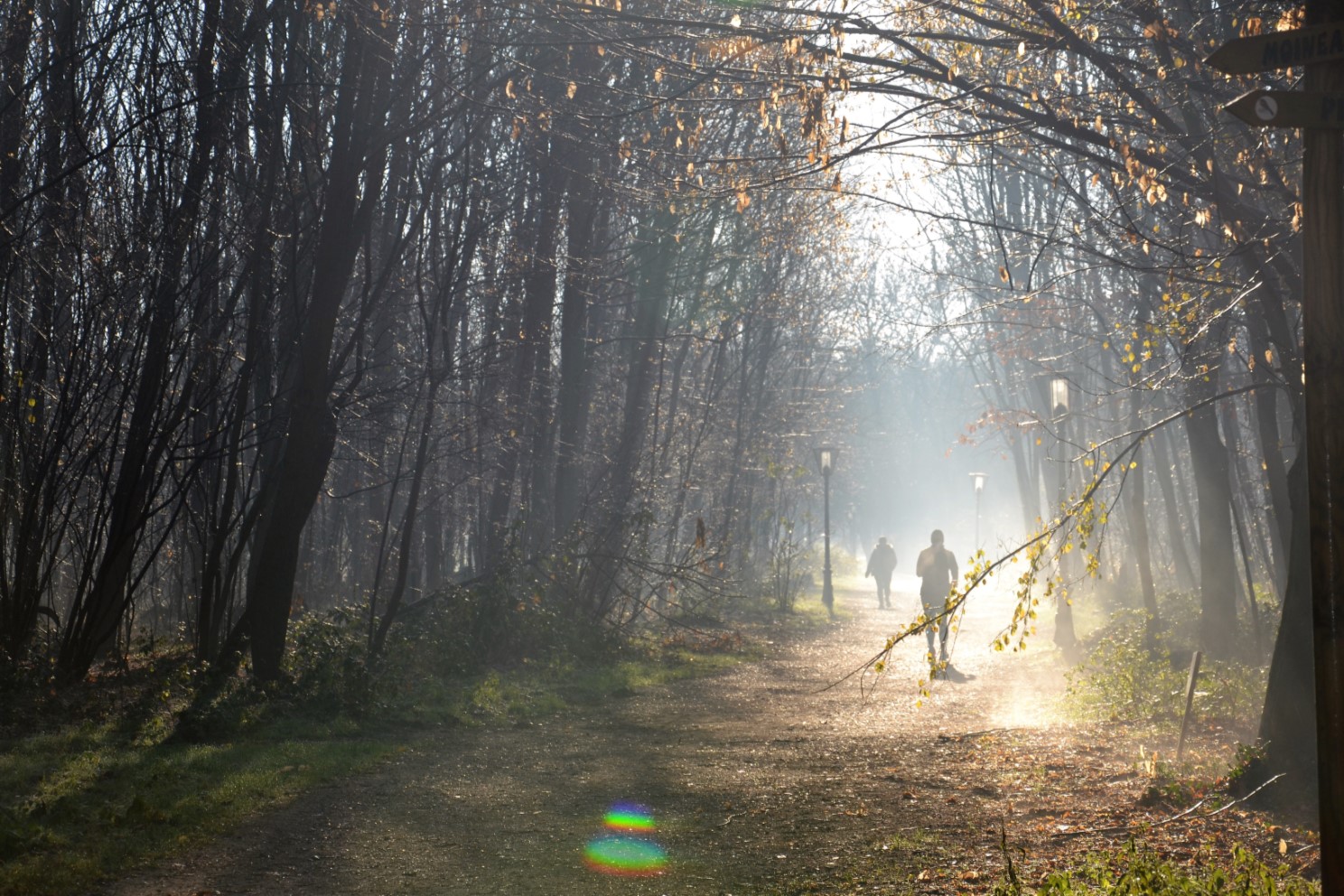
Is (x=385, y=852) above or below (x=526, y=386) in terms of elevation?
below

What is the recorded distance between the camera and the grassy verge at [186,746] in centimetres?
594

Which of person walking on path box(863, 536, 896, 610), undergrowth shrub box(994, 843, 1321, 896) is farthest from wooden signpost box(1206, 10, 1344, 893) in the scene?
person walking on path box(863, 536, 896, 610)

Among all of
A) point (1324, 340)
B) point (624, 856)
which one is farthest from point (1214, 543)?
point (1324, 340)

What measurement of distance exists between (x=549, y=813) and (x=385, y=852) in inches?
51.0

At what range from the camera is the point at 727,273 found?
22641mm

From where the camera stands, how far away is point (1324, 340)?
4.32 meters

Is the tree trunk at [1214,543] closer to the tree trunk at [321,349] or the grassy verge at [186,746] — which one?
the grassy verge at [186,746]

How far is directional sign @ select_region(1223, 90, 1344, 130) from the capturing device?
4.23 meters

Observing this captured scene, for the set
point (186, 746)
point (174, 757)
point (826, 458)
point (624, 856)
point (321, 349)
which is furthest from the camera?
point (826, 458)

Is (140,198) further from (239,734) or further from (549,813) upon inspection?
(549,813)

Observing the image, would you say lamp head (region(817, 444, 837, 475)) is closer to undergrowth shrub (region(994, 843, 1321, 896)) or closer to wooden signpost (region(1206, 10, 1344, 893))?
undergrowth shrub (region(994, 843, 1321, 896))

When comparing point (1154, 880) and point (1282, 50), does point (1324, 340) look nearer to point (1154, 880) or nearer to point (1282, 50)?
point (1282, 50)

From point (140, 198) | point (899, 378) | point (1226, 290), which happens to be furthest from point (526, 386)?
point (899, 378)

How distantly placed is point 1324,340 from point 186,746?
7.46m
